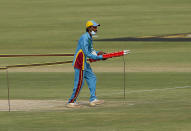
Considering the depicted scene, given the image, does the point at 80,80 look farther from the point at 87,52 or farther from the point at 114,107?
the point at 114,107

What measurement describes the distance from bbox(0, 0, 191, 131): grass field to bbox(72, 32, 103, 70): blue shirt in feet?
3.05

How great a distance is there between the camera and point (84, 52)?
38.2ft

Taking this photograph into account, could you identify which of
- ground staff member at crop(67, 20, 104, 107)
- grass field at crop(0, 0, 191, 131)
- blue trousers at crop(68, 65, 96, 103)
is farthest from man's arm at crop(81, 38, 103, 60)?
grass field at crop(0, 0, 191, 131)

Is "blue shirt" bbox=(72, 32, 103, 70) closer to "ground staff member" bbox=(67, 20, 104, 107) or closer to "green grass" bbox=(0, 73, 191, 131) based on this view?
Answer: "ground staff member" bbox=(67, 20, 104, 107)

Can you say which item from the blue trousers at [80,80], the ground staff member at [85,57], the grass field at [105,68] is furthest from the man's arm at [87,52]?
the grass field at [105,68]

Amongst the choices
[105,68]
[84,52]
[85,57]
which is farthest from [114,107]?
[105,68]

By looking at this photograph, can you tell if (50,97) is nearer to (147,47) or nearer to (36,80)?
(36,80)

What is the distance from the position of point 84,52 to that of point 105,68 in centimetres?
807

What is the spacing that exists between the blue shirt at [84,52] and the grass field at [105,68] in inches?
36.6

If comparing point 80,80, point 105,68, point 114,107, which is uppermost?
point 105,68

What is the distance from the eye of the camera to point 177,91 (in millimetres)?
14297

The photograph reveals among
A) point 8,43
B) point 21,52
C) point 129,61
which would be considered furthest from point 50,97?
point 8,43

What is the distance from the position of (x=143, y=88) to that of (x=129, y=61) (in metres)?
6.70

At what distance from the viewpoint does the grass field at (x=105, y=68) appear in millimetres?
10383
